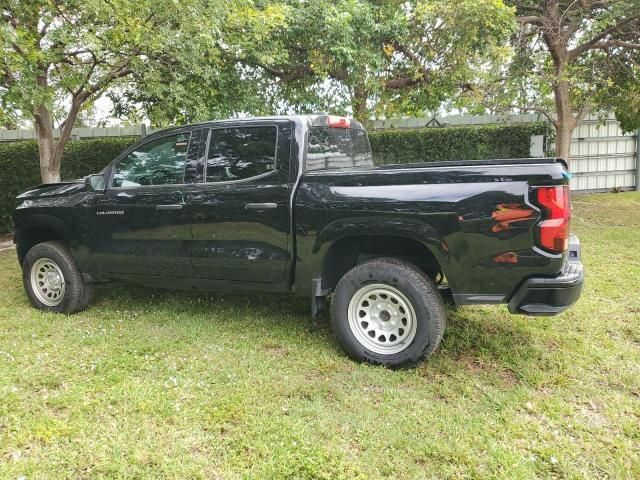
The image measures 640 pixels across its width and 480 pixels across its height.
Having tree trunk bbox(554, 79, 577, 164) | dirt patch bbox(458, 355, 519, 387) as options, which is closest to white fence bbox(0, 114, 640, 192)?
tree trunk bbox(554, 79, 577, 164)

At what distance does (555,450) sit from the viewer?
2.67 metres

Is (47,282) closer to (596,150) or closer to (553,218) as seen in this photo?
(553,218)

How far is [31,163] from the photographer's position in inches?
414

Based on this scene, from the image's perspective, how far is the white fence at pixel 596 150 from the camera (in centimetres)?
1268

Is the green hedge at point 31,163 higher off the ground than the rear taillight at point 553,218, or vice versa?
the green hedge at point 31,163

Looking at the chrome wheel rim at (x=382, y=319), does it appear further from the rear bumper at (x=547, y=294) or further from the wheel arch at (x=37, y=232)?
the wheel arch at (x=37, y=232)

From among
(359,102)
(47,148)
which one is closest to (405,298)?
(359,102)

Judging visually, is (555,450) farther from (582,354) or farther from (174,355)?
(174,355)

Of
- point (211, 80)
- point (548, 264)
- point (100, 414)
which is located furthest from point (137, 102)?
point (548, 264)

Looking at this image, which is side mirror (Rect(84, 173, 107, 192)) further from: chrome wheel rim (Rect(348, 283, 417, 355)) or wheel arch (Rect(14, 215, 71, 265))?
chrome wheel rim (Rect(348, 283, 417, 355))

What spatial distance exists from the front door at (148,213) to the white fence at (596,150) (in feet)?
28.2

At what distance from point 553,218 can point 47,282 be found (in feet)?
15.5

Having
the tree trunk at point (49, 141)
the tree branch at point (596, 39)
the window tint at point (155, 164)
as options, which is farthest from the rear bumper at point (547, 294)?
the tree branch at point (596, 39)

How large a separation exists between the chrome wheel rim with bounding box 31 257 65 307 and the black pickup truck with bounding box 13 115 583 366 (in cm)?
2
